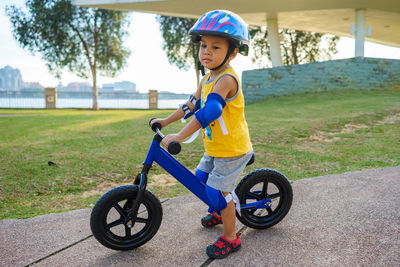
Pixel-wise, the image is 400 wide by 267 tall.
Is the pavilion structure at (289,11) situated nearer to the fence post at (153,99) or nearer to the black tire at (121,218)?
the fence post at (153,99)

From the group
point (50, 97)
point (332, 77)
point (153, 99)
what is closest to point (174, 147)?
point (332, 77)

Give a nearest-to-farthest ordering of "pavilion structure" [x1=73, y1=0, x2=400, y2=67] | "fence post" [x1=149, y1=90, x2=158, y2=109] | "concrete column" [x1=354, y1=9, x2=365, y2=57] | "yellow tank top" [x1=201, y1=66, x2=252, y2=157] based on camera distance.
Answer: "yellow tank top" [x1=201, y1=66, x2=252, y2=157], "concrete column" [x1=354, y1=9, x2=365, y2=57], "pavilion structure" [x1=73, y1=0, x2=400, y2=67], "fence post" [x1=149, y1=90, x2=158, y2=109]

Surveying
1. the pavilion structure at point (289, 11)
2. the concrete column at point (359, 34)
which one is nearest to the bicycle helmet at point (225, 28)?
the pavilion structure at point (289, 11)

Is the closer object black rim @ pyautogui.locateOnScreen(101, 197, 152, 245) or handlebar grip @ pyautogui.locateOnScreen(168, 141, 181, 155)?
handlebar grip @ pyautogui.locateOnScreen(168, 141, 181, 155)

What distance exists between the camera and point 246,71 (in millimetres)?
17484

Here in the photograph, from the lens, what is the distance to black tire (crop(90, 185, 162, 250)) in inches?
88.5

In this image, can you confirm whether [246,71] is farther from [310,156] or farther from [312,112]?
[310,156]

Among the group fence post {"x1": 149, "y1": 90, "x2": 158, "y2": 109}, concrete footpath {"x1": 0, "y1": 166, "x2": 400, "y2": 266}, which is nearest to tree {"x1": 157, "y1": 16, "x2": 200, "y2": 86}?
fence post {"x1": 149, "y1": 90, "x2": 158, "y2": 109}

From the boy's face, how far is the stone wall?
598 inches

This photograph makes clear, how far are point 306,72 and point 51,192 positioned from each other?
14948 millimetres

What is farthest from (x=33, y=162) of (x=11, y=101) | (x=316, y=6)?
(x=11, y=101)

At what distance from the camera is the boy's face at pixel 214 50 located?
2189 mm

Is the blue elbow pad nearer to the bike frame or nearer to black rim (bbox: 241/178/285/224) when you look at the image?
the bike frame

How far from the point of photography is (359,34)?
55.9ft
